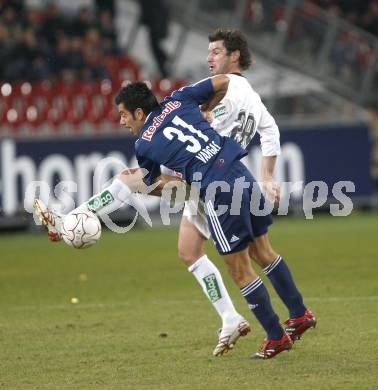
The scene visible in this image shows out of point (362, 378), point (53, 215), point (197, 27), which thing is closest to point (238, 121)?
point (53, 215)

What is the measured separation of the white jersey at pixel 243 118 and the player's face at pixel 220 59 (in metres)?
0.12

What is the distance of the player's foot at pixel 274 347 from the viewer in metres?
7.33

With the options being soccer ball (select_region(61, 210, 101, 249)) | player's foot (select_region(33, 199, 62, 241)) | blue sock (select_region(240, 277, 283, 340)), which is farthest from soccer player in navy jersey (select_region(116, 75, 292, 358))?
player's foot (select_region(33, 199, 62, 241))

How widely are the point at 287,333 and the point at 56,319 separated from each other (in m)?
2.70

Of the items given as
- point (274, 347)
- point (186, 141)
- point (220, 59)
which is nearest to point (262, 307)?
point (274, 347)

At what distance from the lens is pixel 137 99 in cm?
743

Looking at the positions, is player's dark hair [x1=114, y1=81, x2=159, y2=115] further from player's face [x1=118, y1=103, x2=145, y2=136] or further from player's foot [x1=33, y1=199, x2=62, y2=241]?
player's foot [x1=33, y1=199, x2=62, y2=241]

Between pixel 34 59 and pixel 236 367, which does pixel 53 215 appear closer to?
pixel 236 367

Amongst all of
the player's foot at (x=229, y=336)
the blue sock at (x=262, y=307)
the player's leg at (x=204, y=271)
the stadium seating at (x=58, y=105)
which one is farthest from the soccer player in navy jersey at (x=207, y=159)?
the stadium seating at (x=58, y=105)

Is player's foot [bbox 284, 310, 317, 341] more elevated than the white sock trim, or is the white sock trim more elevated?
the white sock trim

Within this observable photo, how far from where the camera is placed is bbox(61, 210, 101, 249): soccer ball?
7473 millimetres

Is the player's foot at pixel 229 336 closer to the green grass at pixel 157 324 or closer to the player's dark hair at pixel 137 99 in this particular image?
the green grass at pixel 157 324

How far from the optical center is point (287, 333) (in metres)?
7.81

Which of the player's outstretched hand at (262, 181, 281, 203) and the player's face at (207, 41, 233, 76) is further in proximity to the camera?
the player's face at (207, 41, 233, 76)
